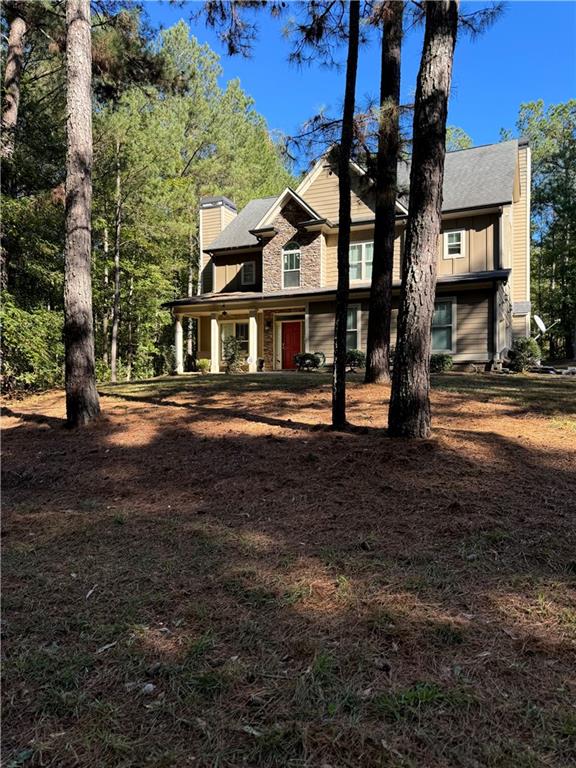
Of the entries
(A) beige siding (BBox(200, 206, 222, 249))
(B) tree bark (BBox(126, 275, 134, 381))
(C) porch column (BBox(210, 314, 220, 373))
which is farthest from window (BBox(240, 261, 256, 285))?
(B) tree bark (BBox(126, 275, 134, 381))

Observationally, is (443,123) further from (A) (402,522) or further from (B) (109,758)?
(B) (109,758)

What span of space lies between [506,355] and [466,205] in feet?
17.4

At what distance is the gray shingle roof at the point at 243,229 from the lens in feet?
70.6

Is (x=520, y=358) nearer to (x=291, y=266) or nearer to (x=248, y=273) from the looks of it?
(x=291, y=266)

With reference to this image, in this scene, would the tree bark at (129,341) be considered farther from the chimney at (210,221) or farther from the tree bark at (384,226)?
the tree bark at (384,226)

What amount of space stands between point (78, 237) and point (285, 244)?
1277 centimetres

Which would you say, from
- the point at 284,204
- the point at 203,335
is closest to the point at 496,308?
the point at 284,204

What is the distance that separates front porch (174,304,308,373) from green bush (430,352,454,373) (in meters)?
5.47

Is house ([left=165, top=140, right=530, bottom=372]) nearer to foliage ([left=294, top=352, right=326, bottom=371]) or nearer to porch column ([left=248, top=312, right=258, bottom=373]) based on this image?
porch column ([left=248, top=312, right=258, bottom=373])

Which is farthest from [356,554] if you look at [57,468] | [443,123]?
[443,123]

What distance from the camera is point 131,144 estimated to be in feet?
63.0

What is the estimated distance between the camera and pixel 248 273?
70.6 feet

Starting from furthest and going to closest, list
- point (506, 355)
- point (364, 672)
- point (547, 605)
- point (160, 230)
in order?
point (160, 230) < point (506, 355) < point (547, 605) < point (364, 672)

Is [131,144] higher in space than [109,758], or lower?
higher
